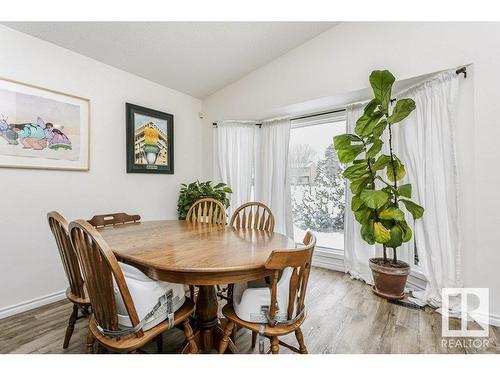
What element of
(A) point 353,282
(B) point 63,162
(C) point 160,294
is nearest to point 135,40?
(B) point 63,162

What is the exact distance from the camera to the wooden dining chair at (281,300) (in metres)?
1.20

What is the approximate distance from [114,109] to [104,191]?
0.95 m

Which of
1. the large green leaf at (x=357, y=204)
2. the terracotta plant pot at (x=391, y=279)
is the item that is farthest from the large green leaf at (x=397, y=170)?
the terracotta plant pot at (x=391, y=279)

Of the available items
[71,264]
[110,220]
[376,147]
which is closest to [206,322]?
[71,264]

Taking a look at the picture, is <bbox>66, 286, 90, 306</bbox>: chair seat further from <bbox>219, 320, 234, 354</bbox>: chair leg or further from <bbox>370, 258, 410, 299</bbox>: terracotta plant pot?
<bbox>370, 258, 410, 299</bbox>: terracotta plant pot

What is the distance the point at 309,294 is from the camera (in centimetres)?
263

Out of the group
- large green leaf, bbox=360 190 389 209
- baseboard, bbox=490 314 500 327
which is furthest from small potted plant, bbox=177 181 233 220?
baseboard, bbox=490 314 500 327

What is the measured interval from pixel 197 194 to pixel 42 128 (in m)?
1.76

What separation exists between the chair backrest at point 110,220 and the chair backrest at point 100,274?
1.12 meters

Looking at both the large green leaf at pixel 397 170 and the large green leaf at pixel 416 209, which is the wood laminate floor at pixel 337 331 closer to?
the large green leaf at pixel 416 209

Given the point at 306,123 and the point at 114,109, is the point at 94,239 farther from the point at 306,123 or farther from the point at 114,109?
the point at 306,123

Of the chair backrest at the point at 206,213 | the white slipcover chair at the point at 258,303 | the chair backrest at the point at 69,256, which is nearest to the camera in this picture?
the white slipcover chair at the point at 258,303

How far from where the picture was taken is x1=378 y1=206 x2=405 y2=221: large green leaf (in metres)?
2.29

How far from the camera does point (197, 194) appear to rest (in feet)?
11.3
